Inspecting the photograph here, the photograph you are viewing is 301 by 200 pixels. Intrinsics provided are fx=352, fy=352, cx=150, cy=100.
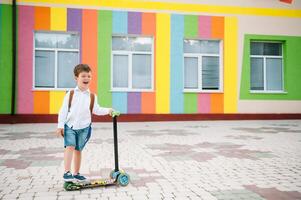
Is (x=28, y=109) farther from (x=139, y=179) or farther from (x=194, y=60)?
(x=139, y=179)

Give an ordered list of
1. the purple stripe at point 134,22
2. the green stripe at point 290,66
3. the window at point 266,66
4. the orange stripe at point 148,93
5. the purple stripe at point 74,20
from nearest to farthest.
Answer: the purple stripe at point 74,20 < the purple stripe at point 134,22 < the orange stripe at point 148,93 < the green stripe at point 290,66 < the window at point 266,66

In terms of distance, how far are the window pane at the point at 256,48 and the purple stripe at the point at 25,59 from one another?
31.6 ft

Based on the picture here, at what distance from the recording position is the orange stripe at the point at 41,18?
546 inches

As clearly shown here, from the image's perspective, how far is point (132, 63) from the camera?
49.1ft

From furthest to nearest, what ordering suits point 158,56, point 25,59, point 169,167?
point 158,56, point 25,59, point 169,167

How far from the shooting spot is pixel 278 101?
16031 millimetres

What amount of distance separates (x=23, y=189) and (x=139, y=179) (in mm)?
1453

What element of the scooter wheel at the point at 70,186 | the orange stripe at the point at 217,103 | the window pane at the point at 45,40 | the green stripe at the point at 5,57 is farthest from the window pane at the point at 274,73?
the scooter wheel at the point at 70,186

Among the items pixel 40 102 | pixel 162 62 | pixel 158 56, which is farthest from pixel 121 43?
pixel 40 102

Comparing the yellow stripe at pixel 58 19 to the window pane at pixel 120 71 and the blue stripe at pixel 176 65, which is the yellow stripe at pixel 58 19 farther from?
the blue stripe at pixel 176 65

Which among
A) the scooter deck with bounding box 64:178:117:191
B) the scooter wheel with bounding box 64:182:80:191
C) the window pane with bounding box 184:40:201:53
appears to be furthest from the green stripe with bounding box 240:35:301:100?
the scooter wheel with bounding box 64:182:80:191

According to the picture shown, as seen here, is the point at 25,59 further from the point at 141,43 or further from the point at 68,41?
the point at 141,43

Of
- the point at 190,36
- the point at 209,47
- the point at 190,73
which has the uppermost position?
the point at 190,36

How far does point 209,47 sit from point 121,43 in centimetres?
393
